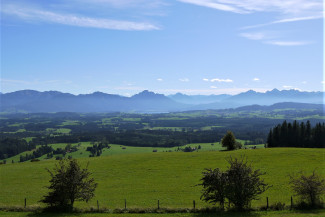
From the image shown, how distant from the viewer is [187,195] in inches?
1572

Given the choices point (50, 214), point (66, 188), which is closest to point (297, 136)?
point (66, 188)

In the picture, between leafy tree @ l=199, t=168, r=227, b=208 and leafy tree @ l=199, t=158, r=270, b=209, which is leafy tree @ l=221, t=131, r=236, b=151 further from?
leafy tree @ l=199, t=168, r=227, b=208

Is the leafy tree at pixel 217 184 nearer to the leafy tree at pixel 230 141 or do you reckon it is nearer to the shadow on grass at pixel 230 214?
the shadow on grass at pixel 230 214

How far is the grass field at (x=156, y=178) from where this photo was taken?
38.2 metres

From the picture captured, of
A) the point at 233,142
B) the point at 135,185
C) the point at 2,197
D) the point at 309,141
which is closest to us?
the point at 2,197

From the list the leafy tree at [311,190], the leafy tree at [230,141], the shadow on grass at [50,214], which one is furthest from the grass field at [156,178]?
the leafy tree at [230,141]

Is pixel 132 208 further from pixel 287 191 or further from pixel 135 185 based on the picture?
pixel 287 191

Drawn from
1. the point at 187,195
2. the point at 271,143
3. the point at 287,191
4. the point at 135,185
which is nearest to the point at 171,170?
the point at 135,185

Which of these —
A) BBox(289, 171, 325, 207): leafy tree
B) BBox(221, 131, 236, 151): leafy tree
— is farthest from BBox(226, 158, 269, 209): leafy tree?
BBox(221, 131, 236, 151): leafy tree

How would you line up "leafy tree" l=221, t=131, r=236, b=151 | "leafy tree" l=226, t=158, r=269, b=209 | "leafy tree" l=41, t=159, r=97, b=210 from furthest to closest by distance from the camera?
1. "leafy tree" l=221, t=131, r=236, b=151
2. "leafy tree" l=41, t=159, r=97, b=210
3. "leafy tree" l=226, t=158, r=269, b=209

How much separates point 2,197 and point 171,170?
32.7m

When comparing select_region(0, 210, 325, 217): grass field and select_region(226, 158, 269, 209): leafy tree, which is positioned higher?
select_region(226, 158, 269, 209): leafy tree

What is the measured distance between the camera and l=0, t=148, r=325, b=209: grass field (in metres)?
38.2

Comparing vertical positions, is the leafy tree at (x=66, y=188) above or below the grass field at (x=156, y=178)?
above
